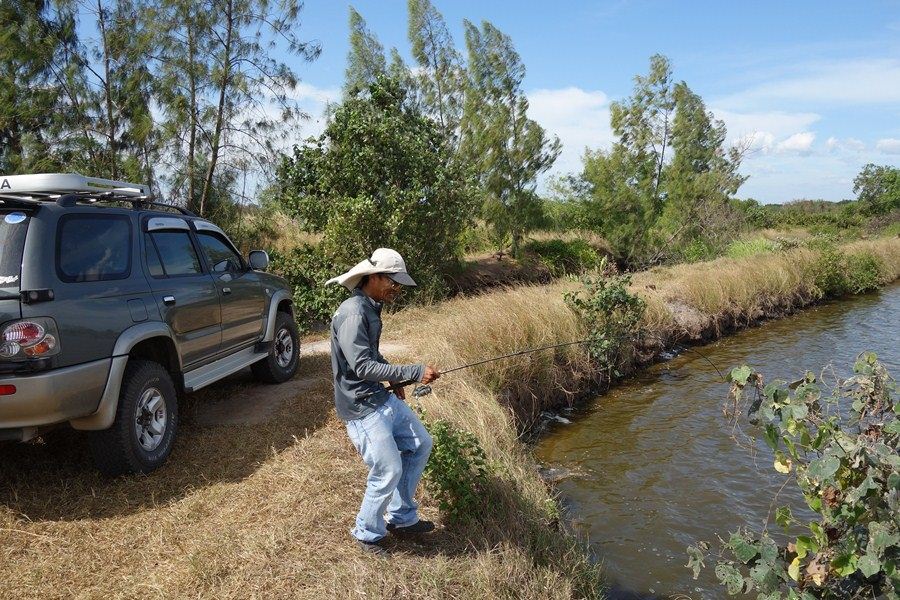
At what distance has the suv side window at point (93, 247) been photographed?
4.47m

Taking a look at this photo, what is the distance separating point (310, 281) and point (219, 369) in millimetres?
6954

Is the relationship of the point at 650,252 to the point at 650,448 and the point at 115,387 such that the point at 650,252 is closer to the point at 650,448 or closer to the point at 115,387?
the point at 650,448

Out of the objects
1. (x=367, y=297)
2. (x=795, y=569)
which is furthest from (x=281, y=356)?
(x=795, y=569)

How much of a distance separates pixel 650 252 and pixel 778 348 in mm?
10017

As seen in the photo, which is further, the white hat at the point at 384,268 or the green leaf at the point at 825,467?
the white hat at the point at 384,268

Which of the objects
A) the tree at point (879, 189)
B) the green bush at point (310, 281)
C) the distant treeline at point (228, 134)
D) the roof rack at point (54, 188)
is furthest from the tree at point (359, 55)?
the tree at point (879, 189)

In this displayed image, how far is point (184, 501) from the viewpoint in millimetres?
4617

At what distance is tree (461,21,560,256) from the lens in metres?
18.9

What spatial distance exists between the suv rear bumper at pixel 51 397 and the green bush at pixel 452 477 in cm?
248

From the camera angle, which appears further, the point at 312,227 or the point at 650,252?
the point at 650,252

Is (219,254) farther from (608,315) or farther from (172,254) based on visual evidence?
(608,315)

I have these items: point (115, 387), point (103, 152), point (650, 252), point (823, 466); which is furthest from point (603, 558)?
point (650, 252)

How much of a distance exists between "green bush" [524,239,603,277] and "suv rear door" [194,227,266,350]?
14.6 metres

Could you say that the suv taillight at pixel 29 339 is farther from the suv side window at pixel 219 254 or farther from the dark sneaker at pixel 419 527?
the dark sneaker at pixel 419 527
